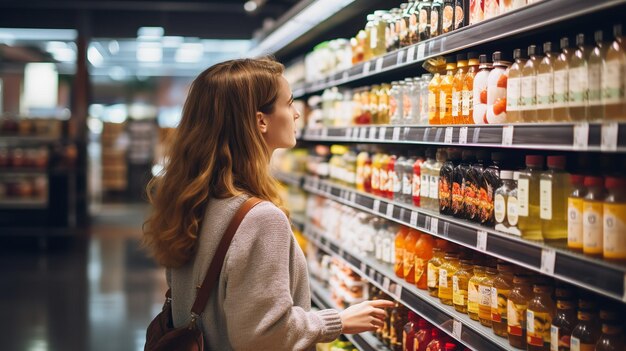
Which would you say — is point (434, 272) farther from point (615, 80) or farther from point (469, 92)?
point (615, 80)

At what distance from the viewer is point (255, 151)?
2.12 metres

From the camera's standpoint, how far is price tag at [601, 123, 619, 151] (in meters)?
1.64

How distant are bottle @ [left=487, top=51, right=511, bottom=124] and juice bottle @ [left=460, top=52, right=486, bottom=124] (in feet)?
0.48

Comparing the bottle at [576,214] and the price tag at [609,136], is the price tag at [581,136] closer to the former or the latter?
the price tag at [609,136]

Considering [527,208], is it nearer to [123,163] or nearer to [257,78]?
[257,78]

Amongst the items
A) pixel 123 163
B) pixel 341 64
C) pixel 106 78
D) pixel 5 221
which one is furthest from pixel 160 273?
pixel 106 78

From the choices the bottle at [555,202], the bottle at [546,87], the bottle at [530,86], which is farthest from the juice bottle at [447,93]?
the bottle at [555,202]

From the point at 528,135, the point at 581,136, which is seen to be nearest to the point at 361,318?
the point at 528,135

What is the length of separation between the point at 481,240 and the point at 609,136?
785 mm

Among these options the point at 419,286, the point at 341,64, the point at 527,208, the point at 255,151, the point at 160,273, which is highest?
the point at 341,64

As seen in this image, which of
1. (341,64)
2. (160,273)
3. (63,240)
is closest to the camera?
(341,64)

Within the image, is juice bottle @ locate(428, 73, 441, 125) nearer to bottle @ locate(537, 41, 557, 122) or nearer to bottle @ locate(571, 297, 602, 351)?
bottle @ locate(537, 41, 557, 122)

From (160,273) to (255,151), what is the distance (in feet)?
20.9

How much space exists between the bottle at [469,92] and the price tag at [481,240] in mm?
476
